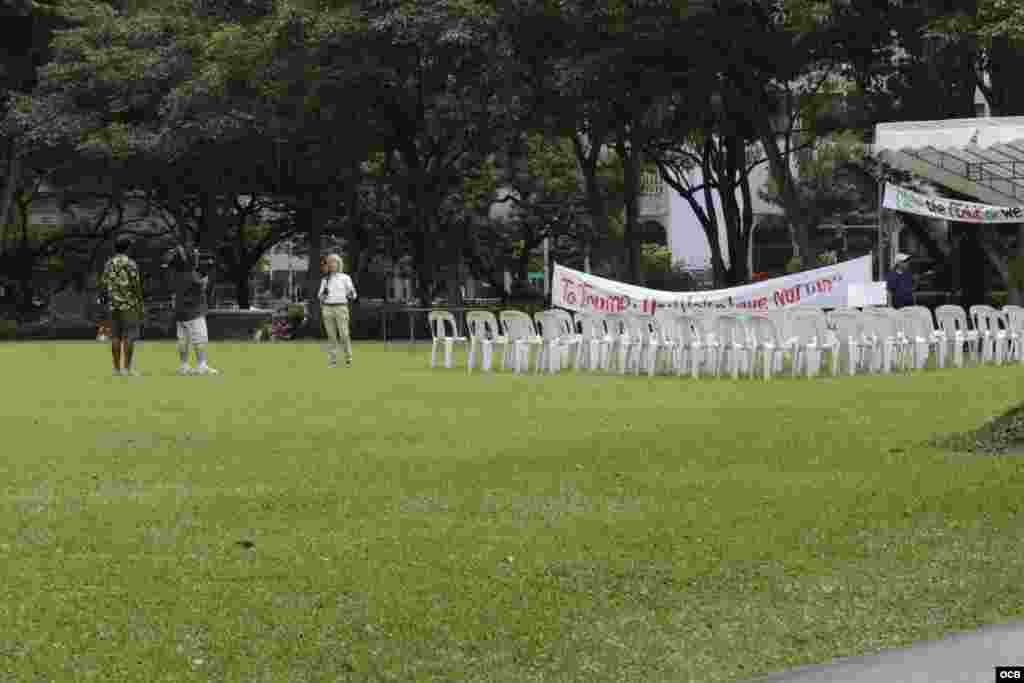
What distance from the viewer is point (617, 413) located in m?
17.1

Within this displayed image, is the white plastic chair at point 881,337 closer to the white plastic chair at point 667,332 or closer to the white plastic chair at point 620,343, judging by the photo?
the white plastic chair at point 667,332

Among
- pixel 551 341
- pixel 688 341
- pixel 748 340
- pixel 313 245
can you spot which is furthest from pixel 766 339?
pixel 313 245

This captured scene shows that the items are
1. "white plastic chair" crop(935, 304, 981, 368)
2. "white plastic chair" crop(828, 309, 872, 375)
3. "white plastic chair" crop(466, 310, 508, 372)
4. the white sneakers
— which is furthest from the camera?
"white plastic chair" crop(466, 310, 508, 372)

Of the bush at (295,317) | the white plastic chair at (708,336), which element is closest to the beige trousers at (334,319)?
the white plastic chair at (708,336)

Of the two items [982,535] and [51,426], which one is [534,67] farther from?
[982,535]

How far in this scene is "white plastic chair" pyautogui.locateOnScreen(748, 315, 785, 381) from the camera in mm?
23094

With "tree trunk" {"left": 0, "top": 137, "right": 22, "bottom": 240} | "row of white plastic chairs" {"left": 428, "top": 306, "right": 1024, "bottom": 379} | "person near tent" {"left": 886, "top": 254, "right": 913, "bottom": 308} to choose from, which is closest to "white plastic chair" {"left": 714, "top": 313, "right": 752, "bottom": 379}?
"row of white plastic chairs" {"left": 428, "top": 306, "right": 1024, "bottom": 379}

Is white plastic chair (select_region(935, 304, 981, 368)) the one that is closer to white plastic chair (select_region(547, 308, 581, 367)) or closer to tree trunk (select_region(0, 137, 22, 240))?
white plastic chair (select_region(547, 308, 581, 367))

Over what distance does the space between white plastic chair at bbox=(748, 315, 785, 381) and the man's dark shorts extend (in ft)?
27.7

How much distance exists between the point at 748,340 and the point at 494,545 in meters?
15.2

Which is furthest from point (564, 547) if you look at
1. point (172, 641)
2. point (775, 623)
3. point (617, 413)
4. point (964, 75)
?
point (964, 75)

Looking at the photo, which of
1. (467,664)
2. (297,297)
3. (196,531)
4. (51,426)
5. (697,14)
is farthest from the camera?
(297,297)

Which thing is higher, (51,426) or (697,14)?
(697,14)

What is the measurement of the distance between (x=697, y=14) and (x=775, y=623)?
1082 inches
